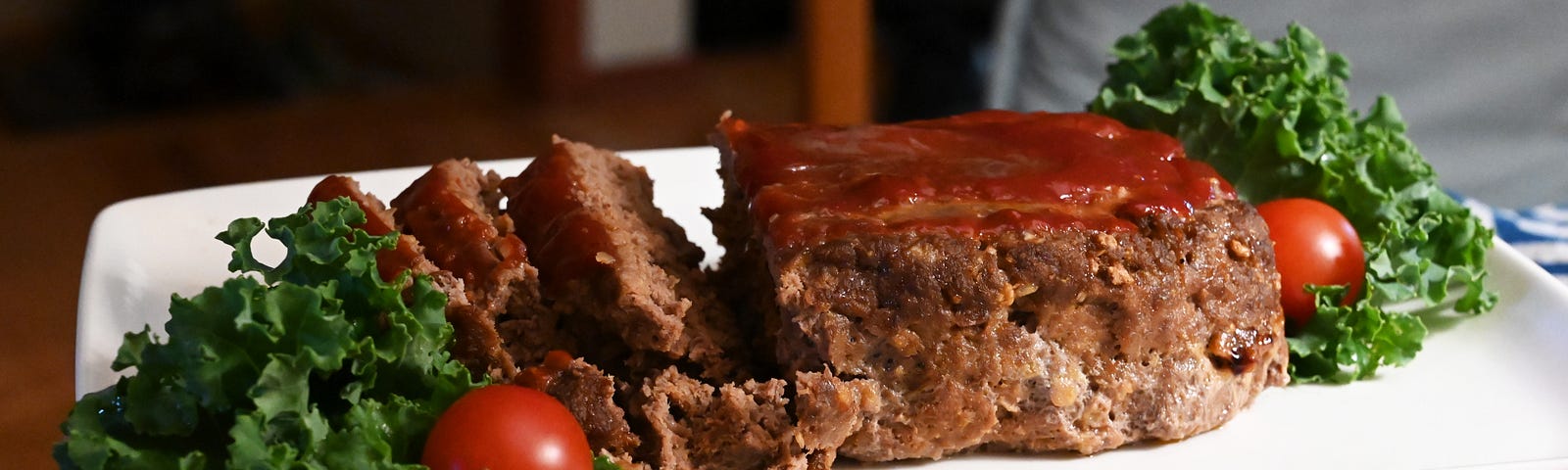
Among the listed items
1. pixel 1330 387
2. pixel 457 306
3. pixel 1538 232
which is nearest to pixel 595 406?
pixel 457 306

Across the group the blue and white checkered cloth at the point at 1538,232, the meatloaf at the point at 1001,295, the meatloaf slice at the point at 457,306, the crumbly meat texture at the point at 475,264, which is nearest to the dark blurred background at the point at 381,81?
the blue and white checkered cloth at the point at 1538,232

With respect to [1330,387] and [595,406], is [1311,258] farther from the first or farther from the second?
[595,406]

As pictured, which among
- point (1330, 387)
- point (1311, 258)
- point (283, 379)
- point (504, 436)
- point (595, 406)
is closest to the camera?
point (283, 379)

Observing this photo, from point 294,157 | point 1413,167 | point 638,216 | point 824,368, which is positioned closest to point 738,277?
point 638,216

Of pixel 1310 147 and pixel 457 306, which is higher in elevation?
pixel 1310 147

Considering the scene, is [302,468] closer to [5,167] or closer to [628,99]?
[5,167]

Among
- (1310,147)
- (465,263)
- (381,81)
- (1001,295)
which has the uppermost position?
(1310,147)
